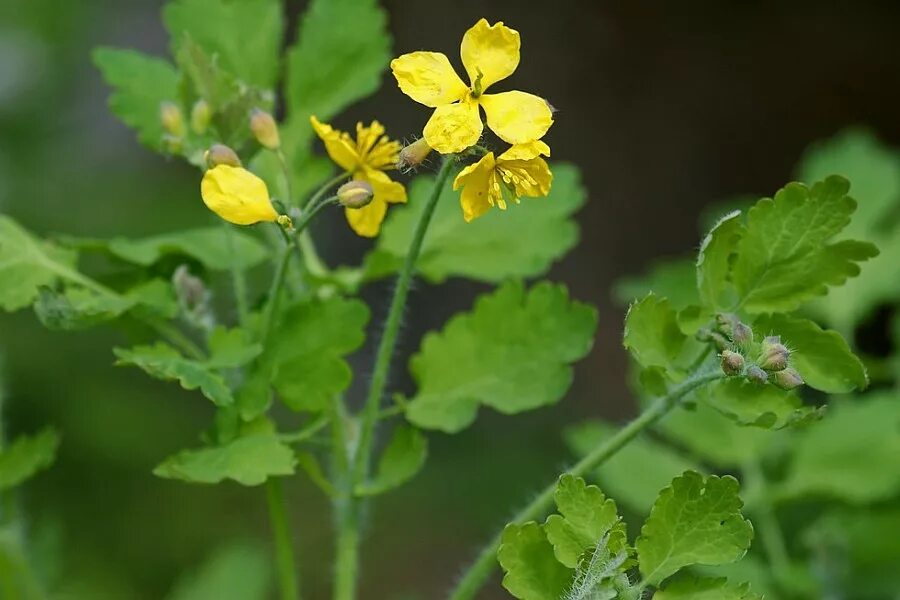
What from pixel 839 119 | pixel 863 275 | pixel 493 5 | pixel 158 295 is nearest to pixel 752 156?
pixel 839 119

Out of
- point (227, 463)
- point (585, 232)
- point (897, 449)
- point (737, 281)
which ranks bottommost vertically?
point (585, 232)

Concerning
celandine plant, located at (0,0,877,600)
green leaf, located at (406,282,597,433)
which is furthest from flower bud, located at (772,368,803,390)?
green leaf, located at (406,282,597,433)

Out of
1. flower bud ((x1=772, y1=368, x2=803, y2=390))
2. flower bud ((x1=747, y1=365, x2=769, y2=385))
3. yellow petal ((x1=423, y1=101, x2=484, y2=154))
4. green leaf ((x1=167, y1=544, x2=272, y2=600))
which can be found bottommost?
green leaf ((x1=167, y1=544, x2=272, y2=600))

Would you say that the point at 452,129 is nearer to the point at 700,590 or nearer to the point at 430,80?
the point at 430,80

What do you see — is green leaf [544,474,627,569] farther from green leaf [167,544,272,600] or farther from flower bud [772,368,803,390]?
green leaf [167,544,272,600]

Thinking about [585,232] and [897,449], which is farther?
[585,232]

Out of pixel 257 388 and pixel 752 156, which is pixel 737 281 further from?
pixel 752 156

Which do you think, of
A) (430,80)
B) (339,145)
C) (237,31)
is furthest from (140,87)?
(430,80)

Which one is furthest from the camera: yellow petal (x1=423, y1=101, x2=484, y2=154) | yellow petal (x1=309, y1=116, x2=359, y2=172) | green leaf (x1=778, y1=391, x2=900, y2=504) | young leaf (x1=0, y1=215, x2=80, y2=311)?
green leaf (x1=778, y1=391, x2=900, y2=504)

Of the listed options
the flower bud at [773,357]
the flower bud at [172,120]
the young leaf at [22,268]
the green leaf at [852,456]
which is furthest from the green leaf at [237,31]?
the green leaf at [852,456]
